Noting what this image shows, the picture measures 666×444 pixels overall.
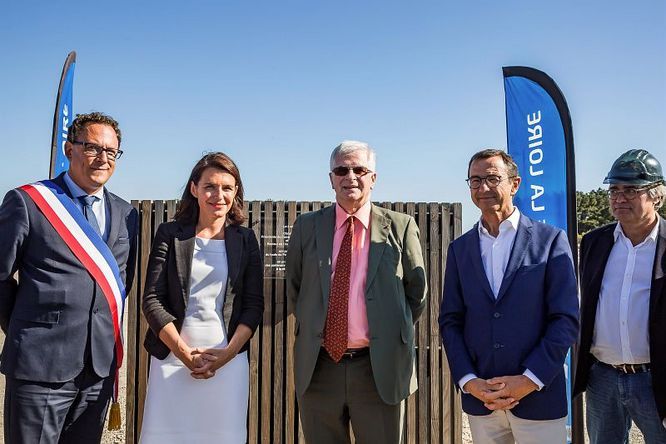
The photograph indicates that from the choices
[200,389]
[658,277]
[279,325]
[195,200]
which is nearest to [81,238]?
[195,200]

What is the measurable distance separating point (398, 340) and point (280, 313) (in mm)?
1823

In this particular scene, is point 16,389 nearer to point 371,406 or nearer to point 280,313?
point 371,406

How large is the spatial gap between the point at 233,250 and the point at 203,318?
430mm

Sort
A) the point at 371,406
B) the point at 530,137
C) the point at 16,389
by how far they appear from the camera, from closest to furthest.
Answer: the point at 16,389
the point at 371,406
the point at 530,137

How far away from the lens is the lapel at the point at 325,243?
309cm

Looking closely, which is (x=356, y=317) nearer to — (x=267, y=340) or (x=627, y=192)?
(x=627, y=192)

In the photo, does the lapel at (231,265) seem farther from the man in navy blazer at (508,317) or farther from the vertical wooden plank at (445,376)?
the vertical wooden plank at (445,376)

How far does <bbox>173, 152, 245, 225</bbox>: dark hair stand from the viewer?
3186 mm

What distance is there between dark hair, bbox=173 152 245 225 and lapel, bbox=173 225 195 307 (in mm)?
127

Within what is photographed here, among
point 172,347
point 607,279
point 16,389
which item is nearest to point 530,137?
point 607,279

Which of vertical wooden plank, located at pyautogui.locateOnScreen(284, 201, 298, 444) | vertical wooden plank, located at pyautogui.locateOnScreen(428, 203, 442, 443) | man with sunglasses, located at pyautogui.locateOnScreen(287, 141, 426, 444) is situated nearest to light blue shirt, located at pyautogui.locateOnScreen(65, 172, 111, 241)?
man with sunglasses, located at pyautogui.locateOnScreen(287, 141, 426, 444)

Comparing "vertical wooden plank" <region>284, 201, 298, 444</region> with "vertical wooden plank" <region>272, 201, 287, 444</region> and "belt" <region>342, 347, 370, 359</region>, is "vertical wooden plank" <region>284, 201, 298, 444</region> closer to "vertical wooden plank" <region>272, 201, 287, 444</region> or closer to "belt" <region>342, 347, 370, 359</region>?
"vertical wooden plank" <region>272, 201, 287, 444</region>

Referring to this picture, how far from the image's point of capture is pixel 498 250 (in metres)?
2.91

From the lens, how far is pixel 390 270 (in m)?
3.10
